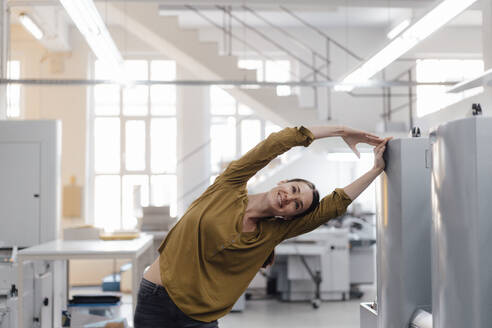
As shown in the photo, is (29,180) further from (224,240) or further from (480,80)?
(480,80)

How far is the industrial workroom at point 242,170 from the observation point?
1620 millimetres

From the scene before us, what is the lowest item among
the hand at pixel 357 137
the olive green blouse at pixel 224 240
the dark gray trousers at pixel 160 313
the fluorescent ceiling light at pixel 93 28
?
the dark gray trousers at pixel 160 313

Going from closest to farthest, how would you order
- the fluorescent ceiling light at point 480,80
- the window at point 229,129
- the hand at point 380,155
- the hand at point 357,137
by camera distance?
the hand at point 380,155
the hand at point 357,137
the fluorescent ceiling light at point 480,80
the window at point 229,129

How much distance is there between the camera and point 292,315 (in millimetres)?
6008

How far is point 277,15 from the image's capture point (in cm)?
882

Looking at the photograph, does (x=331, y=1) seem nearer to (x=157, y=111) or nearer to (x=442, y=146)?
(x=157, y=111)

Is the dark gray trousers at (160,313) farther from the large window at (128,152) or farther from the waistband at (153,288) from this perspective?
the large window at (128,152)

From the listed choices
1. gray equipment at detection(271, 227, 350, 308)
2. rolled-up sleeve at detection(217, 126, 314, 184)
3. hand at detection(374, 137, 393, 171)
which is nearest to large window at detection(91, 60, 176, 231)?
gray equipment at detection(271, 227, 350, 308)

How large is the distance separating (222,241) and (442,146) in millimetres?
855

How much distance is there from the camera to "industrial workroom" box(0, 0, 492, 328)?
162 centimetres

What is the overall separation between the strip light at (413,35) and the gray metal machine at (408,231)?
65.5 inches

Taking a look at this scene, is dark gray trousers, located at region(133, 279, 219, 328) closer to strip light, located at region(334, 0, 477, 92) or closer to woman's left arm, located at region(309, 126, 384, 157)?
woman's left arm, located at region(309, 126, 384, 157)

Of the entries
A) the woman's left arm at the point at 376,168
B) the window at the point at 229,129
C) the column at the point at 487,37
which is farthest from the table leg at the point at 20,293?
the window at the point at 229,129

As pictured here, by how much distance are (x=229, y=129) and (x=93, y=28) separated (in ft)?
18.7
